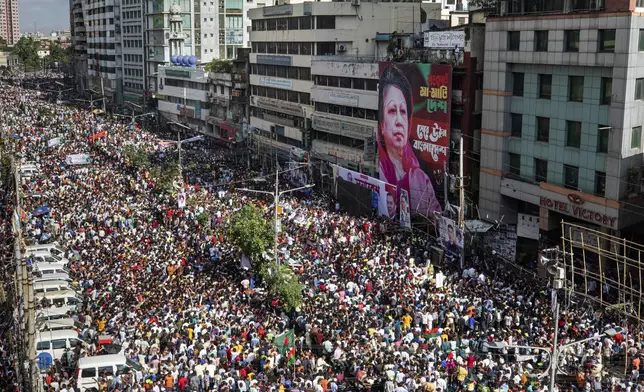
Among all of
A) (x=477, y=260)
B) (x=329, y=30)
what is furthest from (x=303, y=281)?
(x=329, y=30)

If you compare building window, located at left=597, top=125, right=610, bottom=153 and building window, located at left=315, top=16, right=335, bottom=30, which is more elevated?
building window, located at left=315, top=16, right=335, bottom=30

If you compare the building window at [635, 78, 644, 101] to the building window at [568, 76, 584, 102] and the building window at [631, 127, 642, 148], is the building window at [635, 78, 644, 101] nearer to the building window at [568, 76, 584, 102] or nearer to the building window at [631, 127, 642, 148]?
the building window at [631, 127, 642, 148]

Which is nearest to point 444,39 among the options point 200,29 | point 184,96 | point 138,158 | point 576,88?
point 576,88

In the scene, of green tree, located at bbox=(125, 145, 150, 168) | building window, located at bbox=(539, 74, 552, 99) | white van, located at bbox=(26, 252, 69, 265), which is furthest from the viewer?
green tree, located at bbox=(125, 145, 150, 168)

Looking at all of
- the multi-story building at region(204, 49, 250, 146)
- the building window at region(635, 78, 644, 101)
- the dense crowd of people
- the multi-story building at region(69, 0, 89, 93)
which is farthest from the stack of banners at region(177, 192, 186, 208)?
the multi-story building at region(69, 0, 89, 93)

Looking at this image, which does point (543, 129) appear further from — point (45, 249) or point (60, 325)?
point (45, 249)

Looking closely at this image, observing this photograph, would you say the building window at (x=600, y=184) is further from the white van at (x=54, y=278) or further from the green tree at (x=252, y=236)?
the white van at (x=54, y=278)
